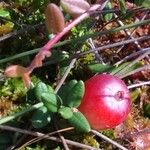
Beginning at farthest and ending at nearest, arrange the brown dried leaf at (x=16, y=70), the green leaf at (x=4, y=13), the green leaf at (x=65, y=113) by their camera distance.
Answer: the green leaf at (x=4, y=13) → the green leaf at (x=65, y=113) → the brown dried leaf at (x=16, y=70)

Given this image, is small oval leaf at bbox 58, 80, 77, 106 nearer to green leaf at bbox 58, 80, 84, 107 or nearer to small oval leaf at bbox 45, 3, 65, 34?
green leaf at bbox 58, 80, 84, 107

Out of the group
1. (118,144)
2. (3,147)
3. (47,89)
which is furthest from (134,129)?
(3,147)

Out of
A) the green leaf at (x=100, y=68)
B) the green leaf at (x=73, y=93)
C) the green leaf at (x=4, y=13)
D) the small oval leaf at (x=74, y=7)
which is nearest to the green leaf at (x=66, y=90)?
the green leaf at (x=73, y=93)

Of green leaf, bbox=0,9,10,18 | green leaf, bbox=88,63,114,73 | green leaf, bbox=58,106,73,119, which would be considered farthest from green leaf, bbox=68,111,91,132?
green leaf, bbox=0,9,10,18

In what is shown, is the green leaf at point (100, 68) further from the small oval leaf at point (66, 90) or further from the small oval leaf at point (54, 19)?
the small oval leaf at point (54, 19)

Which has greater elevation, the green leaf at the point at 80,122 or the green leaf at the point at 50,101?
the green leaf at the point at 50,101

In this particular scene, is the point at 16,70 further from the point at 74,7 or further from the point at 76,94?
the point at 76,94

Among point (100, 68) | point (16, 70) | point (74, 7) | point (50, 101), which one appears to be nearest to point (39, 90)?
point (50, 101)
